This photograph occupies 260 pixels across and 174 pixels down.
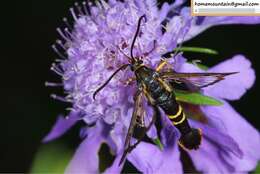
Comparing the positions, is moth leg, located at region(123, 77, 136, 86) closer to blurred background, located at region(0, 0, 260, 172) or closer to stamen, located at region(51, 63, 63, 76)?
stamen, located at region(51, 63, 63, 76)

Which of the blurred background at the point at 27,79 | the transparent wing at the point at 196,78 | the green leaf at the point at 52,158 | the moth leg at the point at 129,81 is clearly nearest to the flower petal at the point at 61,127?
the green leaf at the point at 52,158

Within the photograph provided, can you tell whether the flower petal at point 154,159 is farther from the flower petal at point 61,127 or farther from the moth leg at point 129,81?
the flower petal at point 61,127

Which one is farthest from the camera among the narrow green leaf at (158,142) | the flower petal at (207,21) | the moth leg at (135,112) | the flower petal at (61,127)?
the flower petal at (61,127)

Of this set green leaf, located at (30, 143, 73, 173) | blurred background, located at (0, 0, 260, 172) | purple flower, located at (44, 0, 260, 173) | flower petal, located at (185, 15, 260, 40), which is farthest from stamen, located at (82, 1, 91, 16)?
green leaf, located at (30, 143, 73, 173)

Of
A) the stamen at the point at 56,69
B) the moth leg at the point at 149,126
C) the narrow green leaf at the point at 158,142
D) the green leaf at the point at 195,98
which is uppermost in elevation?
the stamen at the point at 56,69

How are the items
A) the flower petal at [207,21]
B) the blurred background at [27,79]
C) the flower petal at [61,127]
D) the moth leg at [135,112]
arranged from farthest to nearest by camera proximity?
the blurred background at [27,79] < the flower petal at [61,127] < the flower petal at [207,21] < the moth leg at [135,112]

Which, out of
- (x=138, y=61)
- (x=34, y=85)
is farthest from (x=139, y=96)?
(x=34, y=85)

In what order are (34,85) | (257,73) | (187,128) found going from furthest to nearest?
(34,85) → (257,73) → (187,128)

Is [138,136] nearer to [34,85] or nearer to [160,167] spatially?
[160,167]
